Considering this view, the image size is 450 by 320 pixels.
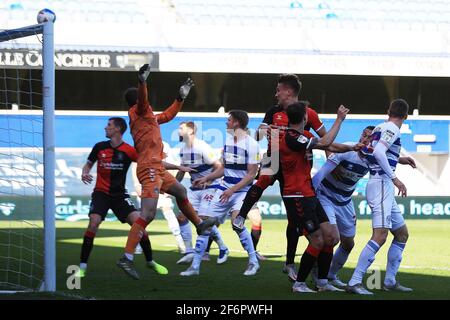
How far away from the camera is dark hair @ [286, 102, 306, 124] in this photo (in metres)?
9.43

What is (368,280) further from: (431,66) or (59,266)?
(431,66)

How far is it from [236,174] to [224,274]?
1669 millimetres

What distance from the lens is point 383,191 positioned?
9.75 m

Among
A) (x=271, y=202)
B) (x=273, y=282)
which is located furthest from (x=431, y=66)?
(x=273, y=282)

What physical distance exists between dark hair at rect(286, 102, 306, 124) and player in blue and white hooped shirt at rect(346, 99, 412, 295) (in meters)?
0.78

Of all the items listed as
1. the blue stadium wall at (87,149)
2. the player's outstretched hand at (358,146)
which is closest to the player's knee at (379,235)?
the player's outstretched hand at (358,146)

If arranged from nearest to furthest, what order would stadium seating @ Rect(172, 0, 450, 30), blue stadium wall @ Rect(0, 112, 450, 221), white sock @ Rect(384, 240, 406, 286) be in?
1. white sock @ Rect(384, 240, 406, 286)
2. blue stadium wall @ Rect(0, 112, 450, 221)
3. stadium seating @ Rect(172, 0, 450, 30)

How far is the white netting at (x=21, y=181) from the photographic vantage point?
38.5ft

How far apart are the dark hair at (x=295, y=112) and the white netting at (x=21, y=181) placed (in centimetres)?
269

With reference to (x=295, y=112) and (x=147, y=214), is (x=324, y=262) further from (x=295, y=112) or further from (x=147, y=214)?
(x=147, y=214)

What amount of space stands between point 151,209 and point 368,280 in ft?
8.01

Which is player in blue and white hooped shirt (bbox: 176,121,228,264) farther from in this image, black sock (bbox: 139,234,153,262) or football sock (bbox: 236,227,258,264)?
black sock (bbox: 139,234,153,262)

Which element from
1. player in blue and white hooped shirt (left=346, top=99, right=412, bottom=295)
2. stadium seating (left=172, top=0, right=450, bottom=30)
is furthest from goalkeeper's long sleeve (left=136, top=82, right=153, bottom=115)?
stadium seating (left=172, top=0, right=450, bottom=30)

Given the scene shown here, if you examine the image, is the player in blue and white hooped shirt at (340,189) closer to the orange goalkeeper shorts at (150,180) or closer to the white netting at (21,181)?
the orange goalkeeper shorts at (150,180)
